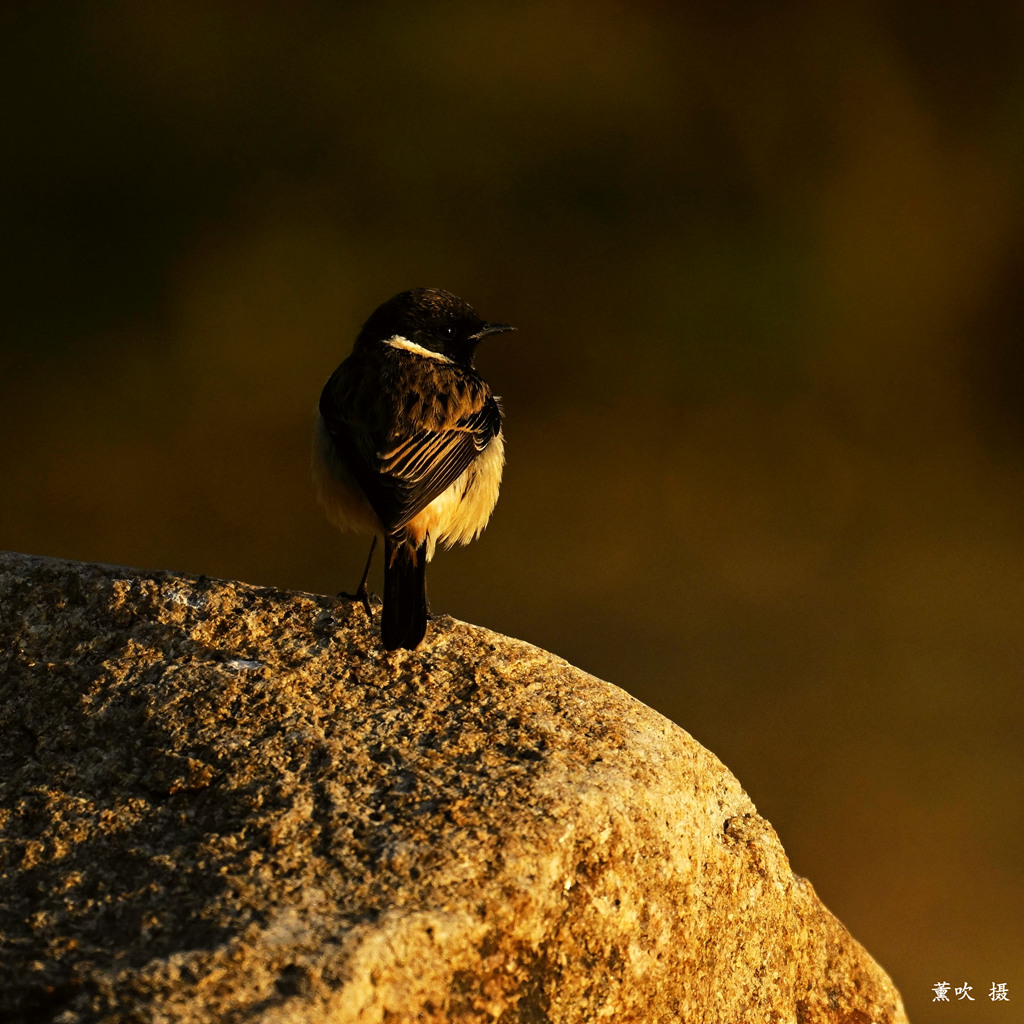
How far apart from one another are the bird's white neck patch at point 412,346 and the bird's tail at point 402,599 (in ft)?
4.08

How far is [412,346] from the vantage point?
5328 millimetres

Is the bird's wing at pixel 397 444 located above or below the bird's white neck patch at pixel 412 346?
below

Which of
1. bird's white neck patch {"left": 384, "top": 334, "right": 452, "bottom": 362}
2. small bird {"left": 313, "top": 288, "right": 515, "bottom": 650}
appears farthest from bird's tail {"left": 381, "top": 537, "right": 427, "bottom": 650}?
bird's white neck patch {"left": 384, "top": 334, "right": 452, "bottom": 362}

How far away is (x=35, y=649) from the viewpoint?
3.37 meters

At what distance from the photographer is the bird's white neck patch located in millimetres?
5293

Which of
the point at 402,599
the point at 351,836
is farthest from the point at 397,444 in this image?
the point at 351,836

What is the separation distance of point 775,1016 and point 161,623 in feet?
6.55

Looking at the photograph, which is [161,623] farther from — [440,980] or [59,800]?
[440,980]

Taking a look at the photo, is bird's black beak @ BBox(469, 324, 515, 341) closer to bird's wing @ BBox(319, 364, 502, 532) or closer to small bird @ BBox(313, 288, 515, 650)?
small bird @ BBox(313, 288, 515, 650)

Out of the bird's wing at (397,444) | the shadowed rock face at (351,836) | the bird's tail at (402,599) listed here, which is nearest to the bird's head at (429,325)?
the bird's wing at (397,444)

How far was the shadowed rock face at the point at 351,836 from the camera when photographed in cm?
225

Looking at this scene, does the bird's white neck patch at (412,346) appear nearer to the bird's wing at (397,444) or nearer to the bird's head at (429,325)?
the bird's head at (429,325)

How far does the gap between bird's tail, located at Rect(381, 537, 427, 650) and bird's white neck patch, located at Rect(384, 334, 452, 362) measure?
4.08 feet

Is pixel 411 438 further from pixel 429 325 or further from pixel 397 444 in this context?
pixel 429 325
